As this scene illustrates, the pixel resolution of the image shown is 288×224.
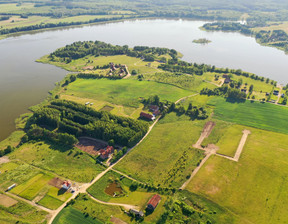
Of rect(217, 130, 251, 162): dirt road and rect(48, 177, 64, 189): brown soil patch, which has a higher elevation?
rect(217, 130, 251, 162): dirt road

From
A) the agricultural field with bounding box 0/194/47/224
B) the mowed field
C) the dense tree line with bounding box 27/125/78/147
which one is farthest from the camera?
the dense tree line with bounding box 27/125/78/147

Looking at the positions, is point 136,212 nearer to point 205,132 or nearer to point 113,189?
point 113,189

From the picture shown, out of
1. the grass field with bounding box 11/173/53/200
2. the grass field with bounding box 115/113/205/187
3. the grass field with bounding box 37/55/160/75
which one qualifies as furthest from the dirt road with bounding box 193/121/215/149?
the grass field with bounding box 37/55/160/75

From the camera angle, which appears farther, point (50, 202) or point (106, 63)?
point (106, 63)

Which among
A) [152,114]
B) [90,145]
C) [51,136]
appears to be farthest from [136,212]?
[152,114]

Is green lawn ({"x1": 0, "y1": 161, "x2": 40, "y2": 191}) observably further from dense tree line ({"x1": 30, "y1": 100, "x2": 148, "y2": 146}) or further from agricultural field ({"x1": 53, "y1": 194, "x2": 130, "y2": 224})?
dense tree line ({"x1": 30, "y1": 100, "x2": 148, "y2": 146})

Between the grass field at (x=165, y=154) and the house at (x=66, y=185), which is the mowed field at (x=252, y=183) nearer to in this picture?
the grass field at (x=165, y=154)

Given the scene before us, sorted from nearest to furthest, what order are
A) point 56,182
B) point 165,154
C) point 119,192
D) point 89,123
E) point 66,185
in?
point 119,192
point 66,185
point 56,182
point 165,154
point 89,123
